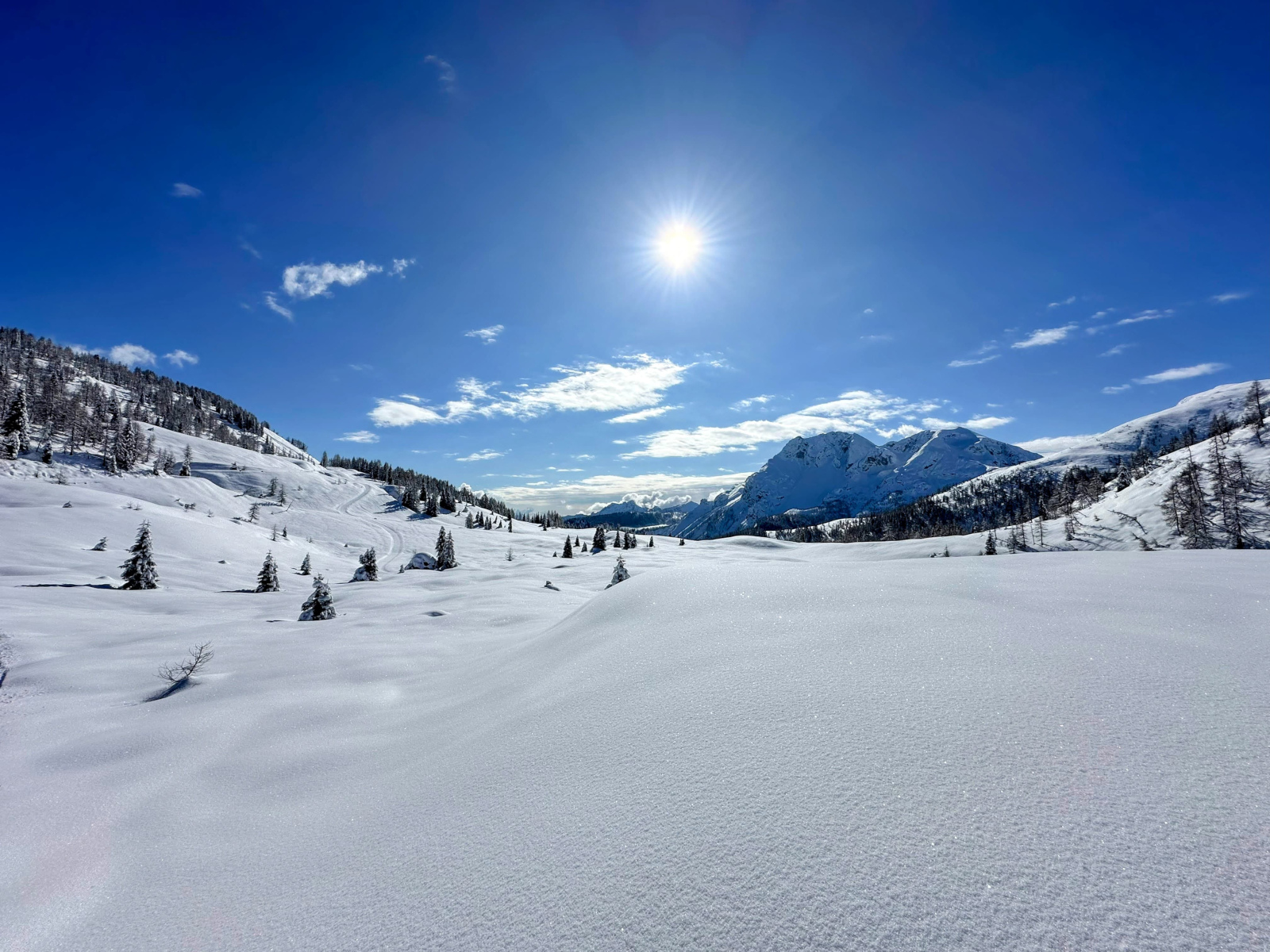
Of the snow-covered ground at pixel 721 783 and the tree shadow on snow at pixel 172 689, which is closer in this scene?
the snow-covered ground at pixel 721 783

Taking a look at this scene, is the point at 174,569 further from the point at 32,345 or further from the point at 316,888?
the point at 32,345

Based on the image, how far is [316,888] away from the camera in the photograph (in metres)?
2.95

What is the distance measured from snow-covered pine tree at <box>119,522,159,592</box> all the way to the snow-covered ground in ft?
62.8

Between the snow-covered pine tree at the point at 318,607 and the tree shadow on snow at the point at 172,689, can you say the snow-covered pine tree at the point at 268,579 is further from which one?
the tree shadow on snow at the point at 172,689

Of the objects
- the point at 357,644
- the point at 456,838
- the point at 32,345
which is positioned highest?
the point at 32,345

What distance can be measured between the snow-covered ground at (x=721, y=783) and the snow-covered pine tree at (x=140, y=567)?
19.1m

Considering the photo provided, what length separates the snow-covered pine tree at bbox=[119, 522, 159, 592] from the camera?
22.4m

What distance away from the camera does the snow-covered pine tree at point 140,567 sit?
883 inches

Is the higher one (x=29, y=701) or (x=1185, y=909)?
(x=1185, y=909)

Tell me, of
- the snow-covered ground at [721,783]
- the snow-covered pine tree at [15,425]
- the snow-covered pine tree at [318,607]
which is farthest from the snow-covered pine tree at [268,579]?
the snow-covered pine tree at [15,425]

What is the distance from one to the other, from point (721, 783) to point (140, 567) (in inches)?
1260

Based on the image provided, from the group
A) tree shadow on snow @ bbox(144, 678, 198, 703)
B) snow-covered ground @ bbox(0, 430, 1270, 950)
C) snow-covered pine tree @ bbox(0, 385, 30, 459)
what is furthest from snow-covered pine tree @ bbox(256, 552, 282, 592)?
snow-covered pine tree @ bbox(0, 385, 30, 459)

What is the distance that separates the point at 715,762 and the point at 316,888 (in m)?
2.66

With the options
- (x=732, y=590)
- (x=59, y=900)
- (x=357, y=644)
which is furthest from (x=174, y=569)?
(x=732, y=590)
